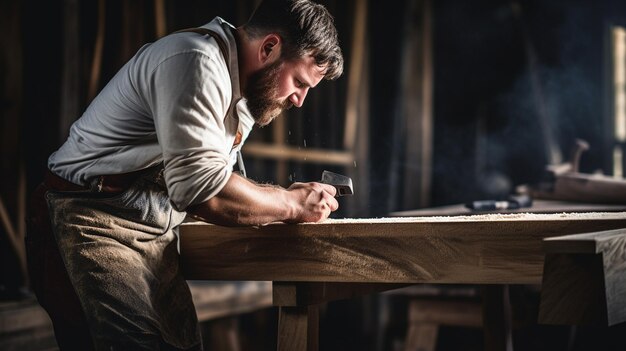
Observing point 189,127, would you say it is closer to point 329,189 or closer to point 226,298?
point 329,189

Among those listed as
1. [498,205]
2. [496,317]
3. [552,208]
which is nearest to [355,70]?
[498,205]

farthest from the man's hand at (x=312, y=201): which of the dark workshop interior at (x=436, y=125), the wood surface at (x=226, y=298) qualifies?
the dark workshop interior at (x=436, y=125)

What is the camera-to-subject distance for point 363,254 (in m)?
2.02

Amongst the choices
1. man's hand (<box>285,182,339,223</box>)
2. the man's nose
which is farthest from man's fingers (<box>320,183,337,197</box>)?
the man's nose

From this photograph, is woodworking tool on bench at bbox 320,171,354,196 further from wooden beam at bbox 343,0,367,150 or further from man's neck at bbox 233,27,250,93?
wooden beam at bbox 343,0,367,150

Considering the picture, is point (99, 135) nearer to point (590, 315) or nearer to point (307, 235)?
point (307, 235)

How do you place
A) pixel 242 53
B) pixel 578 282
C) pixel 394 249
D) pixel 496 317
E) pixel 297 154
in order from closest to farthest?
pixel 578 282 < pixel 394 249 < pixel 242 53 < pixel 496 317 < pixel 297 154

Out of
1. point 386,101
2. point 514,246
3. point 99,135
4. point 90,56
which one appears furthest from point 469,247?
point 386,101

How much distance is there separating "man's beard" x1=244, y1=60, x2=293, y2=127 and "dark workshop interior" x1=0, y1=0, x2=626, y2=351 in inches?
68.8

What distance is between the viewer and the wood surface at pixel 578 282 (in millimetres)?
1479

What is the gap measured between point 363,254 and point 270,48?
2.29ft

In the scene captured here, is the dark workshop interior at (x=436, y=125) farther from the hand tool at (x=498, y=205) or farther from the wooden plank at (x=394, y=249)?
the wooden plank at (x=394, y=249)

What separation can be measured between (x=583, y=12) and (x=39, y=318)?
5.03m

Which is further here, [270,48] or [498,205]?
[498,205]
